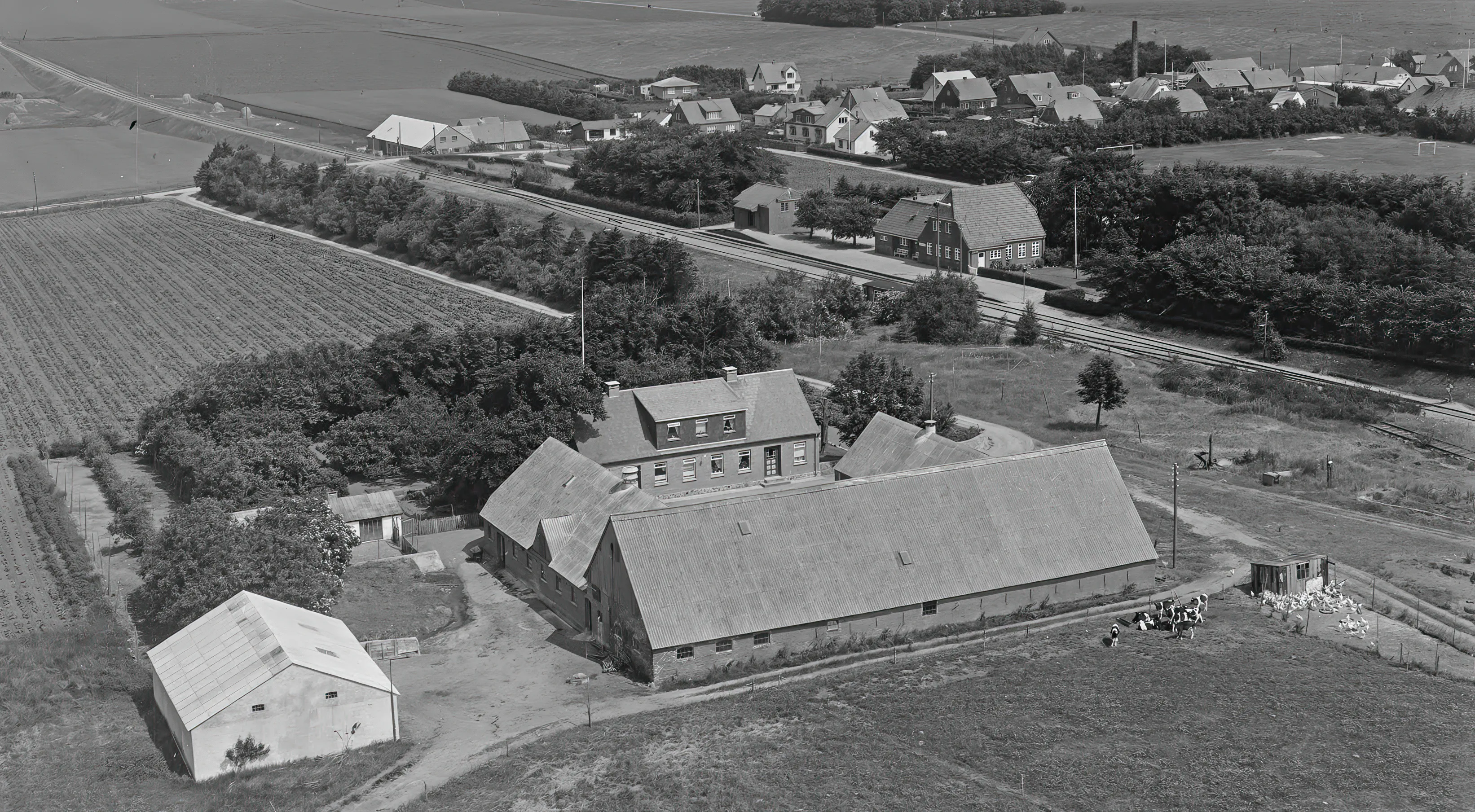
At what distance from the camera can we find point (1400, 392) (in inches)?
2591

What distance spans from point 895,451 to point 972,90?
3924 inches

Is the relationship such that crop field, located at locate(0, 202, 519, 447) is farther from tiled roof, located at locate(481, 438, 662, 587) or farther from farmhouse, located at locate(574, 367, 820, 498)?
tiled roof, located at locate(481, 438, 662, 587)

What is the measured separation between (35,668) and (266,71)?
172m

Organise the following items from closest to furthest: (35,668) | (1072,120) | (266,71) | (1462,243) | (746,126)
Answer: (35,668) < (1462,243) < (1072,120) < (746,126) < (266,71)

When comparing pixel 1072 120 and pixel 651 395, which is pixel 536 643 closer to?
pixel 651 395

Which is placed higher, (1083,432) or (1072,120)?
(1072,120)

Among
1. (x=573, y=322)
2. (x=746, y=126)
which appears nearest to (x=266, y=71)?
(x=746, y=126)

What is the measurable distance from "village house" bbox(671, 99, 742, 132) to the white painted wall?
113422 millimetres

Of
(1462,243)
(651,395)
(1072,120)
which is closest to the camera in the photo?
(651,395)

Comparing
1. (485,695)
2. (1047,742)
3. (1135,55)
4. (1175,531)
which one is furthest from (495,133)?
(1047,742)

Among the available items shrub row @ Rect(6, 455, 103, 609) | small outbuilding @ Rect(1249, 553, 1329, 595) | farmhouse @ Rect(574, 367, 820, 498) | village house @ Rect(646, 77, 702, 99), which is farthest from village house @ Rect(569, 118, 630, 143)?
small outbuilding @ Rect(1249, 553, 1329, 595)

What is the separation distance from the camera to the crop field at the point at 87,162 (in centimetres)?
13050

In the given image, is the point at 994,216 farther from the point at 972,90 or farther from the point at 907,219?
the point at 972,90

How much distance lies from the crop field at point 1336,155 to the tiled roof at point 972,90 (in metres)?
30.0
